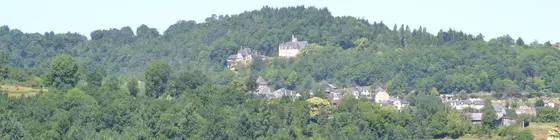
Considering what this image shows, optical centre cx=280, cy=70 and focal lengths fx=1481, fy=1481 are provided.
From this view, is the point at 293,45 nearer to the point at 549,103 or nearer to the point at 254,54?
the point at 254,54

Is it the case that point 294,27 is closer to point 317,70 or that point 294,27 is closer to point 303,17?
point 303,17

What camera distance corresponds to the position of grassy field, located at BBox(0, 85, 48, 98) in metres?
81.1

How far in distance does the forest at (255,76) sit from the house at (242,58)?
1.31 m

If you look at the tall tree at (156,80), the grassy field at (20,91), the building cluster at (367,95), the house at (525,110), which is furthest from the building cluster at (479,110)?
the grassy field at (20,91)

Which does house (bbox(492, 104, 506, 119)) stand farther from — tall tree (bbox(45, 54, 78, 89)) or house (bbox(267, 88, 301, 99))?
tall tree (bbox(45, 54, 78, 89))

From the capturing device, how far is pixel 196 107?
80188 millimetres

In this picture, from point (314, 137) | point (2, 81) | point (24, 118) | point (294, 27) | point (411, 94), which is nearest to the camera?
point (24, 118)

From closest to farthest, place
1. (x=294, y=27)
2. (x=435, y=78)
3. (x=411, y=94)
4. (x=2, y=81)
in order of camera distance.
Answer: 1. (x=2, y=81)
2. (x=411, y=94)
3. (x=435, y=78)
4. (x=294, y=27)

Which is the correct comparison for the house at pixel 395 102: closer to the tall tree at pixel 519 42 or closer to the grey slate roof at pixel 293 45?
the grey slate roof at pixel 293 45

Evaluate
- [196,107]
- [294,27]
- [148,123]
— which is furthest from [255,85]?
[294,27]

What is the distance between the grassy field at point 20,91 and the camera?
8105 centimetres

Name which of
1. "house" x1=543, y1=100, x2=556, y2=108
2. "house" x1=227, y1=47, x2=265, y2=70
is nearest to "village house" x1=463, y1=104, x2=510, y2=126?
"house" x1=543, y1=100, x2=556, y2=108

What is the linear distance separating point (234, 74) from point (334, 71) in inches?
333

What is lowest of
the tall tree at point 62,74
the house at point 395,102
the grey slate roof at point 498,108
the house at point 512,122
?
the house at point 512,122
